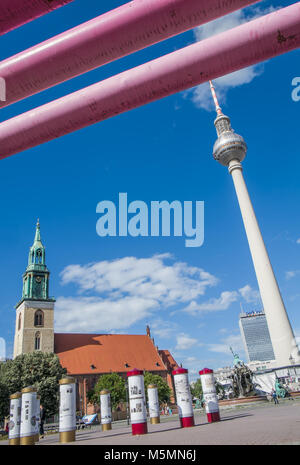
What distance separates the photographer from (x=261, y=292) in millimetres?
44500

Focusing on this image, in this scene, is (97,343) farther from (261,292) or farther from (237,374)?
(237,374)

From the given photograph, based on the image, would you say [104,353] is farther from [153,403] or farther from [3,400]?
[153,403]

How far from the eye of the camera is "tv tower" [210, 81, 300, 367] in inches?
1649

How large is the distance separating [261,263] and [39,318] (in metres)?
39.0

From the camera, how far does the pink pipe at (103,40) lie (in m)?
2.47

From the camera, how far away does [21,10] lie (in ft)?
7.65

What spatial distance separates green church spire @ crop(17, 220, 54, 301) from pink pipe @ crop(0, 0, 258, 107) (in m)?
63.9

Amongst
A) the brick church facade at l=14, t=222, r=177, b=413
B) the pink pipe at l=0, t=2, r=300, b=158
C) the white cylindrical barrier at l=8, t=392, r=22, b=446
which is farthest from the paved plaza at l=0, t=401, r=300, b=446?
the brick church facade at l=14, t=222, r=177, b=413

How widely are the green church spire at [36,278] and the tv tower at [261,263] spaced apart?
3640 centimetres

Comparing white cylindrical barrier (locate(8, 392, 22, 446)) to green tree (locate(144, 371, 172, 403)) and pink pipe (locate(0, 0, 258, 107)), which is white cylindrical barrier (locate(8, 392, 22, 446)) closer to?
pink pipe (locate(0, 0, 258, 107))

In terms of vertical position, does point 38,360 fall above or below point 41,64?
above

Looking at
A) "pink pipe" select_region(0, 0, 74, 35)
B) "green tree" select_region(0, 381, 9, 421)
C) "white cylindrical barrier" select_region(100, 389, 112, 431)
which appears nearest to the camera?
"pink pipe" select_region(0, 0, 74, 35)
